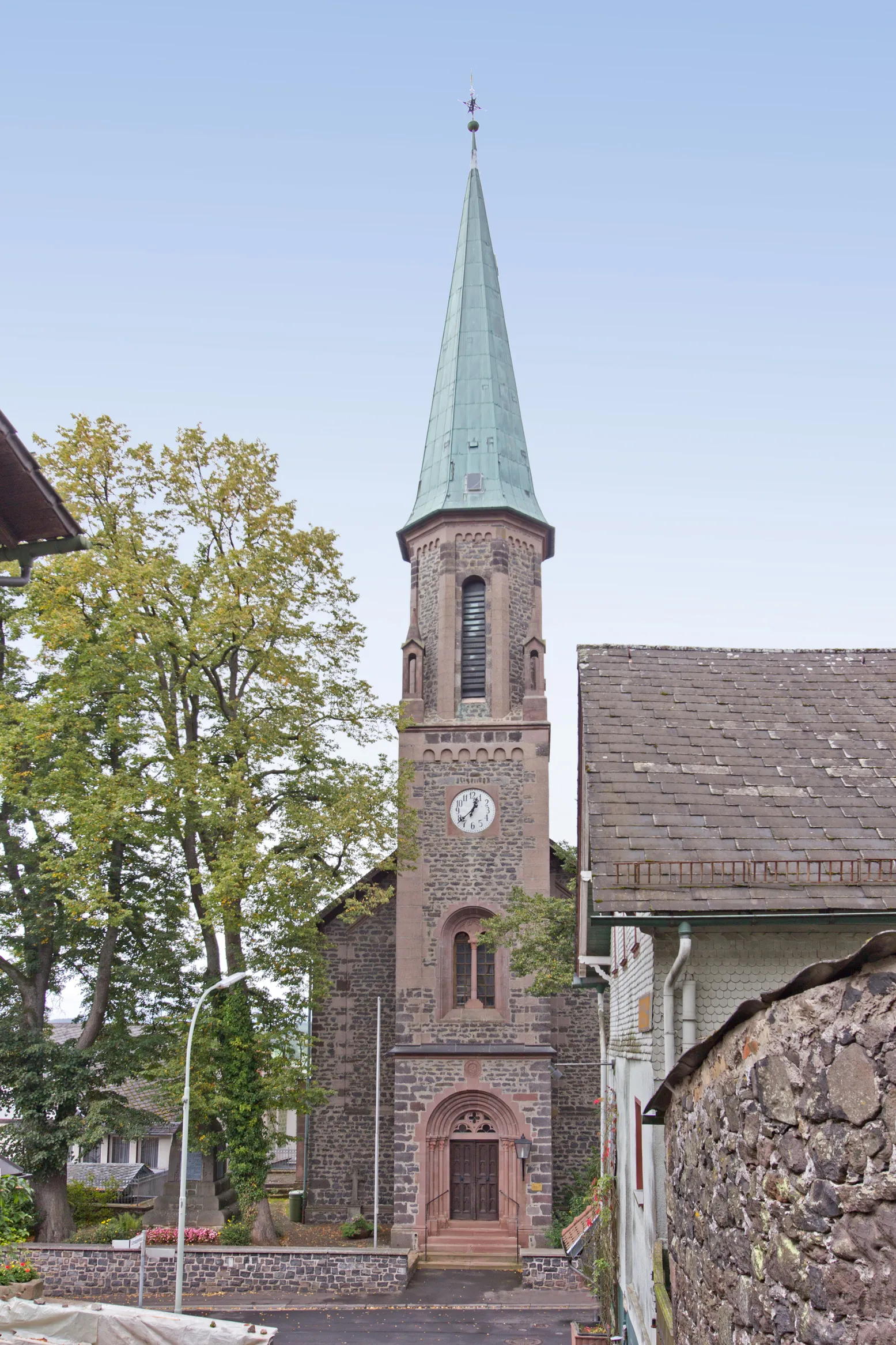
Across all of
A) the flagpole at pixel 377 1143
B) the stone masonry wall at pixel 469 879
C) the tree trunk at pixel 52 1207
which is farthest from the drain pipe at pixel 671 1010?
the tree trunk at pixel 52 1207

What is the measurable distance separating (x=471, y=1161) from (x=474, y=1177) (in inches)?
15.6

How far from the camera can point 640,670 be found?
12.4m

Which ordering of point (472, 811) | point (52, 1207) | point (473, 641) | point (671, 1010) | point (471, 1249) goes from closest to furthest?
1. point (671, 1010)
2. point (52, 1207)
3. point (471, 1249)
4. point (472, 811)
5. point (473, 641)

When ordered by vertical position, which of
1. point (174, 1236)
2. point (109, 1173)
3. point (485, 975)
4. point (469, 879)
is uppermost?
point (469, 879)

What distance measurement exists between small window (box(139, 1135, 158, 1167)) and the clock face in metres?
22.7

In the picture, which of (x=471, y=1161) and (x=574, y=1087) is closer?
(x=471, y=1161)

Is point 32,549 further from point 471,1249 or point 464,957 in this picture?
point 471,1249

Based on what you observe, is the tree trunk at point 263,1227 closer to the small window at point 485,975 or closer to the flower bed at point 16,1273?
the small window at point 485,975

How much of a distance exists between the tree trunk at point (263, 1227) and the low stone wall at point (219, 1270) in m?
3.41

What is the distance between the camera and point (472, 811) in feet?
102

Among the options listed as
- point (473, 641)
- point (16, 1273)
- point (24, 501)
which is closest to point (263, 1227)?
point (16, 1273)

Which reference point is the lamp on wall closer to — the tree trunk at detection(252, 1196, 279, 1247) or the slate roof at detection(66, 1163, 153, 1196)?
the tree trunk at detection(252, 1196, 279, 1247)

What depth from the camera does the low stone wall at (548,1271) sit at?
22.9 m

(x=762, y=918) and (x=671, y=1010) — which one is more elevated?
(x=762, y=918)
